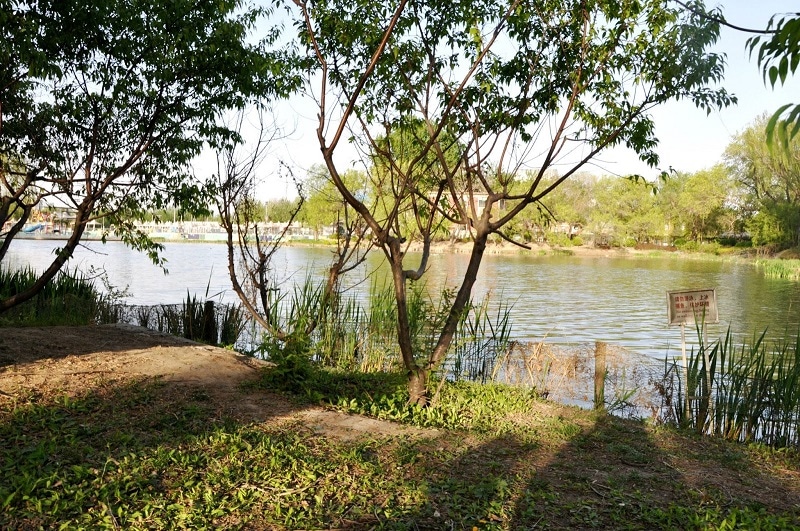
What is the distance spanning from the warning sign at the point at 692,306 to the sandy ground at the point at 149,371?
349cm

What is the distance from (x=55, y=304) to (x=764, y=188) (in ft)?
174

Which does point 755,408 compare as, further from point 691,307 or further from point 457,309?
point 457,309

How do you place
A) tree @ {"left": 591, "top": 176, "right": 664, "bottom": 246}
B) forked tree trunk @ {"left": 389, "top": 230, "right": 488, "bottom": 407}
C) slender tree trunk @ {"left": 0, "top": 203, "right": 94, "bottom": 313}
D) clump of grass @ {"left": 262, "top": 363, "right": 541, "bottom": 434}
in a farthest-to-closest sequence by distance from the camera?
tree @ {"left": 591, "top": 176, "right": 664, "bottom": 246}, slender tree trunk @ {"left": 0, "top": 203, "right": 94, "bottom": 313}, forked tree trunk @ {"left": 389, "top": 230, "right": 488, "bottom": 407}, clump of grass @ {"left": 262, "top": 363, "right": 541, "bottom": 434}

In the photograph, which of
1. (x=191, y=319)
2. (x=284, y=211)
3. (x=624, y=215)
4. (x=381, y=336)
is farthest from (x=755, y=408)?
(x=624, y=215)

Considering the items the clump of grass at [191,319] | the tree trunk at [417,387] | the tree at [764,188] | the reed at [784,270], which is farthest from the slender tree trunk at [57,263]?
the tree at [764,188]

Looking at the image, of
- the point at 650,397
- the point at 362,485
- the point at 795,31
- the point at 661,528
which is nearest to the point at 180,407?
the point at 362,485

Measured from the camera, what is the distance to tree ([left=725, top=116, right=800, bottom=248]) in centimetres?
4606

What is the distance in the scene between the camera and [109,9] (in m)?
6.73

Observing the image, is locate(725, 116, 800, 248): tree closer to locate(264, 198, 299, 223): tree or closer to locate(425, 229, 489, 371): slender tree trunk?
locate(264, 198, 299, 223): tree

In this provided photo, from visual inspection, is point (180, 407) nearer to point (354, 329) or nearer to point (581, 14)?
point (354, 329)

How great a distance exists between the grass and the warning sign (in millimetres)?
1701

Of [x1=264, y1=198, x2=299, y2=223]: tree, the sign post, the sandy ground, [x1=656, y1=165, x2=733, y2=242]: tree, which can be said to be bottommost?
the sandy ground

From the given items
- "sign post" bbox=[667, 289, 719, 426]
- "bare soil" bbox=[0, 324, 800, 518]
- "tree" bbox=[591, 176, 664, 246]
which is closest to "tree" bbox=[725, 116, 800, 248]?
"tree" bbox=[591, 176, 664, 246]

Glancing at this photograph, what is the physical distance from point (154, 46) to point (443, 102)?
2.94m
